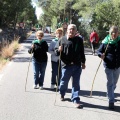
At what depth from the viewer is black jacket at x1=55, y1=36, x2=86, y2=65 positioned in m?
7.23

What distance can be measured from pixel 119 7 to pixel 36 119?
25.6 m

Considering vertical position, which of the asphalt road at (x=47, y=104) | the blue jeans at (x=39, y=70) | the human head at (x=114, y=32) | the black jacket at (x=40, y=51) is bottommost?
the asphalt road at (x=47, y=104)

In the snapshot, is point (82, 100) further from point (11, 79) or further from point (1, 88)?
point (11, 79)

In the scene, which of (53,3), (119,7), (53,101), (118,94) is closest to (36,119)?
(53,101)

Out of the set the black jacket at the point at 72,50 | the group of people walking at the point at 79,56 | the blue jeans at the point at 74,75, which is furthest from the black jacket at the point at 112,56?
the blue jeans at the point at 74,75

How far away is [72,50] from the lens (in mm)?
7258

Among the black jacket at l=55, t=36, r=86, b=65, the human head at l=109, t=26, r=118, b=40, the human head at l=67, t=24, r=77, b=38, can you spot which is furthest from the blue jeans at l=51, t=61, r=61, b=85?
the human head at l=109, t=26, r=118, b=40

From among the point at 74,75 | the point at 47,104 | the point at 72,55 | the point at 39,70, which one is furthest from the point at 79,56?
the point at 39,70

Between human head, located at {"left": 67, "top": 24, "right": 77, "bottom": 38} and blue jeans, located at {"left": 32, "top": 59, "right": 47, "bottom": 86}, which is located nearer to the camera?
human head, located at {"left": 67, "top": 24, "right": 77, "bottom": 38}

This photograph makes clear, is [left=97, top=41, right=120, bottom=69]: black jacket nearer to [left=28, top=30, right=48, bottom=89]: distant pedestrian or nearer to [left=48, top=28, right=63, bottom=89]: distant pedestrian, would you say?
[left=48, top=28, right=63, bottom=89]: distant pedestrian

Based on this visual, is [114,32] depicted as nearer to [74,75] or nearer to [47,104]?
[74,75]

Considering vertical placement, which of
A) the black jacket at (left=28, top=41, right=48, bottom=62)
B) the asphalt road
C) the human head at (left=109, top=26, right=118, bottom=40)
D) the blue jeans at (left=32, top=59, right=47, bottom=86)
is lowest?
the asphalt road

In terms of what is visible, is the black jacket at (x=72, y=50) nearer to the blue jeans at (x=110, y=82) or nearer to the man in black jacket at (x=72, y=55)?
the man in black jacket at (x=72, y=55)

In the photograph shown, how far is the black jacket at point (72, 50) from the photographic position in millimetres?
7234
